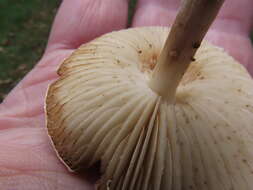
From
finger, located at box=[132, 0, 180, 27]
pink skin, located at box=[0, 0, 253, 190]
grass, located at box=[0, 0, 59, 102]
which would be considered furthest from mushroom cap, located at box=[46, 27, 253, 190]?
grass, located at box=[0, 0, 59, 102]

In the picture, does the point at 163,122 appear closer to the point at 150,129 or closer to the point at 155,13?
the point at 150,129

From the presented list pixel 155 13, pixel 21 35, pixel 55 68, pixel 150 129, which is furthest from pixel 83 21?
pixel 21 35

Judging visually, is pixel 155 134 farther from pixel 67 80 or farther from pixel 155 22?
pixel 155 22

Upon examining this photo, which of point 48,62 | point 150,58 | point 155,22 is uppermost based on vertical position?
point 150,58

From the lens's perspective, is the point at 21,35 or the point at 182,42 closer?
the point at 182,42

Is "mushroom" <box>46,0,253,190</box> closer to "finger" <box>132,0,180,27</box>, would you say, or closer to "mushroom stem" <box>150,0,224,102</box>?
"mushroom stem" <box>150,0,224,102</box>

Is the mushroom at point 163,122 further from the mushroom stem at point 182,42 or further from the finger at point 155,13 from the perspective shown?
the finger at point 155,13

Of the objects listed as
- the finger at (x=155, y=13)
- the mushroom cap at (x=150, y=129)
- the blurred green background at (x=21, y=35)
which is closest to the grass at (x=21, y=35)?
the blurred green background at (x=21, y=35)

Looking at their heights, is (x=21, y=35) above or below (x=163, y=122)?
below

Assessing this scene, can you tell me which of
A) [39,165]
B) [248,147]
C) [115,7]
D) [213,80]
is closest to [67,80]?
[39,165]
